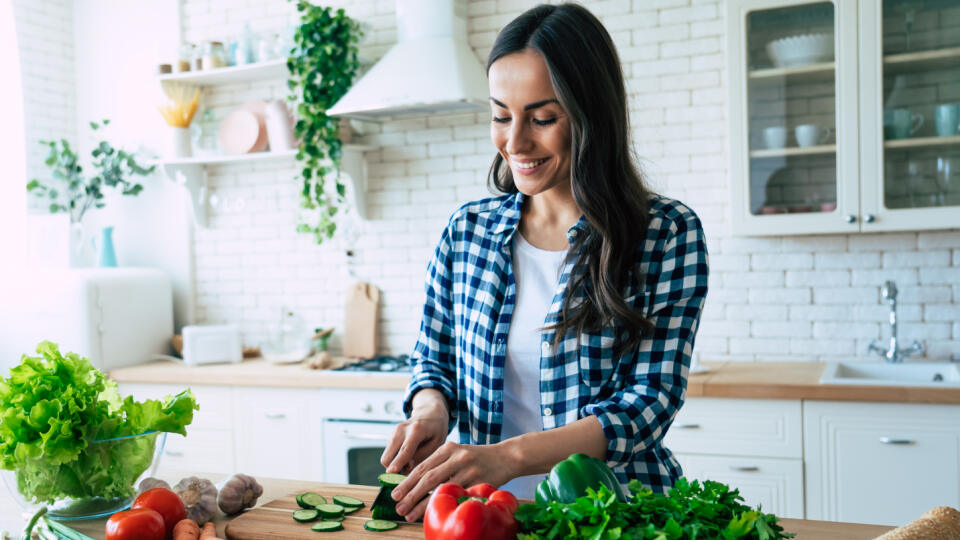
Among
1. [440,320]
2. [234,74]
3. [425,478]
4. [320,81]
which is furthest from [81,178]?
[425,478]

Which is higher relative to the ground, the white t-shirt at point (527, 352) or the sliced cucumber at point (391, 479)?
the white t-shirt at point (527, 352)

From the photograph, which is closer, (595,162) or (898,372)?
(595,162)

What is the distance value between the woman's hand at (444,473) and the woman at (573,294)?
0.03 m

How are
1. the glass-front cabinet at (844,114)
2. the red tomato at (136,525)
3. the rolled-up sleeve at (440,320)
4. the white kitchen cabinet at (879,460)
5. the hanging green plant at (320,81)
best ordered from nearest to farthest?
the red tomato at (136,525), the rolled-up sleeve at (440,320), the white kitchen cabinet at (879,460), the glass-front cabinet at (844,114), the hanging green plant at (320,81)

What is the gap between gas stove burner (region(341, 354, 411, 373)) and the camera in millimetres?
3557

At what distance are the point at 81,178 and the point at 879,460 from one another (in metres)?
3.91

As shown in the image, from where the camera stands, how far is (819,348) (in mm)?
3441

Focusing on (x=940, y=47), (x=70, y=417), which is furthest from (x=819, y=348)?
(x=70, y=417)

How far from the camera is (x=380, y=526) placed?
4.56ft

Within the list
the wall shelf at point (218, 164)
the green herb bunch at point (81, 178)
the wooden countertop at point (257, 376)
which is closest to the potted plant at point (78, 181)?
the green herb bunch at point (81, 178)

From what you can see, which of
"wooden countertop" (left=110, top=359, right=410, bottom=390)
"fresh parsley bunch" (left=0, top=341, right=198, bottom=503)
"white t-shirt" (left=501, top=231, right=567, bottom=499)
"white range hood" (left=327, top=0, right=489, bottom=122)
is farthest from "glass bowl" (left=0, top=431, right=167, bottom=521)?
"white range hood" (left=327, top=0, right=489, bottom=122)

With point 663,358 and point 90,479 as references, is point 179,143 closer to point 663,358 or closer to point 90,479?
point 90,479

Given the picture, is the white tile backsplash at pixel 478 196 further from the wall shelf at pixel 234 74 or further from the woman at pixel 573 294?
the woman at pixel 573 294

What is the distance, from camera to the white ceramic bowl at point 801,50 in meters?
3.15
